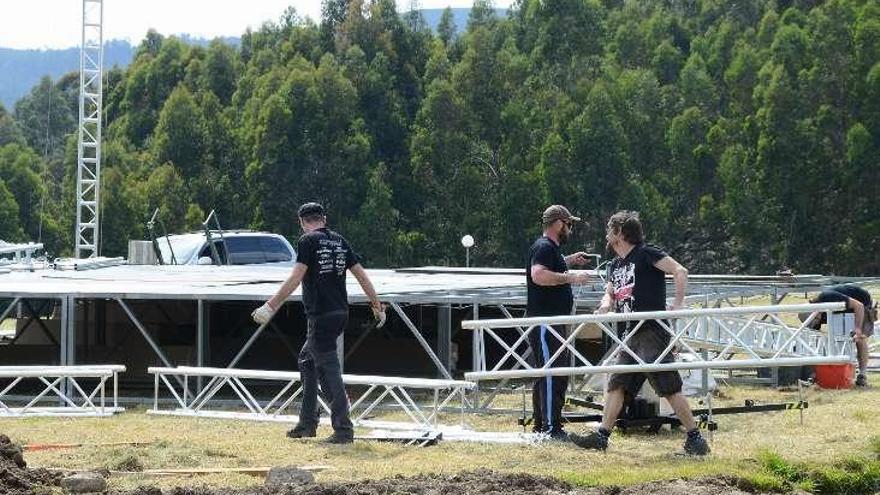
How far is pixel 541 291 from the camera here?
11.3m

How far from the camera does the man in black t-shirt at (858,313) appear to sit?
1555cm

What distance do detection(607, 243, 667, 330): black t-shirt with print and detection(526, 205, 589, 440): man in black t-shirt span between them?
1.00ft

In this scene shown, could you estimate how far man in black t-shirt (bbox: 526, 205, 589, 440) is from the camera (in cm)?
1101

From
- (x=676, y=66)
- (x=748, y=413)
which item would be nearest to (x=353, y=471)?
(x=748, y=413)

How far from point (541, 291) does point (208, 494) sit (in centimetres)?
344

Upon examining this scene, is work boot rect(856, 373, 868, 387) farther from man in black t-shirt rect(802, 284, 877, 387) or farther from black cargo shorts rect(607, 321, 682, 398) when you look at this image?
black cargo shorts rect(607, 321, 682, 398)

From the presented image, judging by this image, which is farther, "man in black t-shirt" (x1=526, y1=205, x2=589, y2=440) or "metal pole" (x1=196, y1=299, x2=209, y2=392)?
"metal pole" (x1=196, y1=299, x2=209, y2=392)

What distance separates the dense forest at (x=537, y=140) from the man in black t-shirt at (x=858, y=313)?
28791 millimetres

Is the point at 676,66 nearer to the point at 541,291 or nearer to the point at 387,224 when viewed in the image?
Answer: the point at 387,224

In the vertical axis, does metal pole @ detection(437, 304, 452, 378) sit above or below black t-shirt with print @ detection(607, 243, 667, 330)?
below

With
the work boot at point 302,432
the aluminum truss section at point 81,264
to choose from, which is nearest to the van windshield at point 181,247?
the aluminum truss section at point 81,264

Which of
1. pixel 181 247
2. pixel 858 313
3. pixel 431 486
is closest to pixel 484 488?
pixel 431 486

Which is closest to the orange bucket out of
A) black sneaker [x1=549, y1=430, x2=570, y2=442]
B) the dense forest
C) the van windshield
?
black sneaker [x1=549, y1=430, x2=570, y2=442]

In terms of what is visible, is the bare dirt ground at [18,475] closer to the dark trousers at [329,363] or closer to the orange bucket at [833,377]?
the dark trousers at [329,363]
